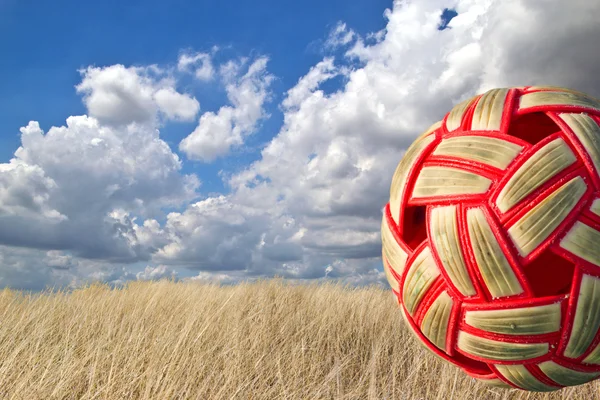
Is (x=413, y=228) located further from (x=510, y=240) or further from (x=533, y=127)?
(x=533, y=127)

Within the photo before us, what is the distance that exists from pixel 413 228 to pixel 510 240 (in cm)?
42

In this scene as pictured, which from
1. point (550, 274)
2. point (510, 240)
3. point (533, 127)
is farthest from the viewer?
point (533, 127)

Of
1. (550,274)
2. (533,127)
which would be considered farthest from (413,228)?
(533,127)

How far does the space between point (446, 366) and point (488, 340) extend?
120 inches

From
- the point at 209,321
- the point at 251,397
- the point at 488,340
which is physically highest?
the point at 488,340

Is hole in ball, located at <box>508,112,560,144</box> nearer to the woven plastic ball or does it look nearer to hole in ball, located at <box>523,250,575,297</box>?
the woven plastic ball

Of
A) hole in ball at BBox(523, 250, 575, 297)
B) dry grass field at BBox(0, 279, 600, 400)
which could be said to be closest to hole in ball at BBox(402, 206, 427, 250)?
hole in ball at BBox(523, 250, 575, 297)

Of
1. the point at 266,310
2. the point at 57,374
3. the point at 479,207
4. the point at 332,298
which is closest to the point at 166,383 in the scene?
the point at 57,374

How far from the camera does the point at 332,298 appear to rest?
24.9ft

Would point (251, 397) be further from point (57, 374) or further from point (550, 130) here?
point (550, 130)

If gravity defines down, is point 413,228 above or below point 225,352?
above

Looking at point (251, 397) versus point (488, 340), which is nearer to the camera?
point (488, 340)

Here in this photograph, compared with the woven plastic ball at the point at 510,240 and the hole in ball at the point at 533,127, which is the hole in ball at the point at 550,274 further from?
the hole in ball at the point at 533,127

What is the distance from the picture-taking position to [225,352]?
4.30 metres
